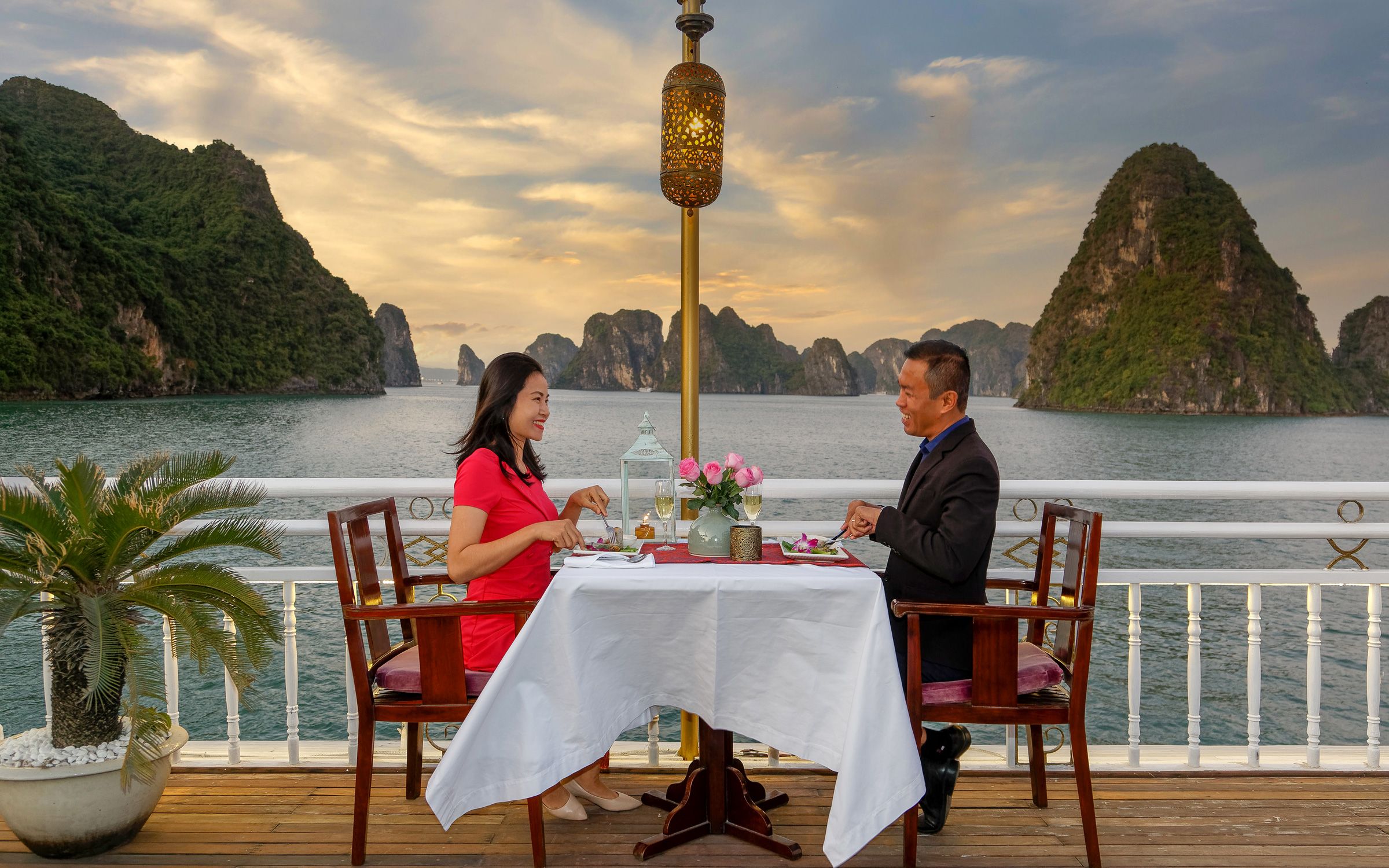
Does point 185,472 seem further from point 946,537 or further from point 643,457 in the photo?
point 946,537

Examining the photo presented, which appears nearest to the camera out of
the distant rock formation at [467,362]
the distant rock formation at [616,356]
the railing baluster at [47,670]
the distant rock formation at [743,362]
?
the railing baluster at [47,670]

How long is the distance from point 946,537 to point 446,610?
1310mm

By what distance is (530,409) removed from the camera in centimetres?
231

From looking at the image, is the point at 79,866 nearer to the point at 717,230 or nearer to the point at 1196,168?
the point at 717,230

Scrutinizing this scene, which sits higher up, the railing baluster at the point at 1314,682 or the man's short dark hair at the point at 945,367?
the man's short dark hair at the point at 945,367

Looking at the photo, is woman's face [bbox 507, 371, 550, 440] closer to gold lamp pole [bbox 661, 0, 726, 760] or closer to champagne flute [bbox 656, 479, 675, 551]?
champagne flute [bbox 656, 479, 675, 551]

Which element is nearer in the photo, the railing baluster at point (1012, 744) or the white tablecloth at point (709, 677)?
the white tablecloth at point (709, 677)

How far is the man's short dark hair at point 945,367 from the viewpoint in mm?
2229

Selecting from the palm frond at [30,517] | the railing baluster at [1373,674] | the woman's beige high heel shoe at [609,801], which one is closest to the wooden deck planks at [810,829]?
the woman's beige high heel shoe at [609,801]

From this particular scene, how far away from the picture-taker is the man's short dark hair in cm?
223

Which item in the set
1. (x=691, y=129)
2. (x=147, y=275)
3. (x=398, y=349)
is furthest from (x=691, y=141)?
(x=398, y=349)

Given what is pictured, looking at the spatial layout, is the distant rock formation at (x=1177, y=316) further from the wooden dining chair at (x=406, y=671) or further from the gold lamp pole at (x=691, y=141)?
the wooden dining chair at (x=406, y=671)

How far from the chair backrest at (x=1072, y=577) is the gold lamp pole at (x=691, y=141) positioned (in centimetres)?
119

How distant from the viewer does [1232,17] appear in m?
44.5
